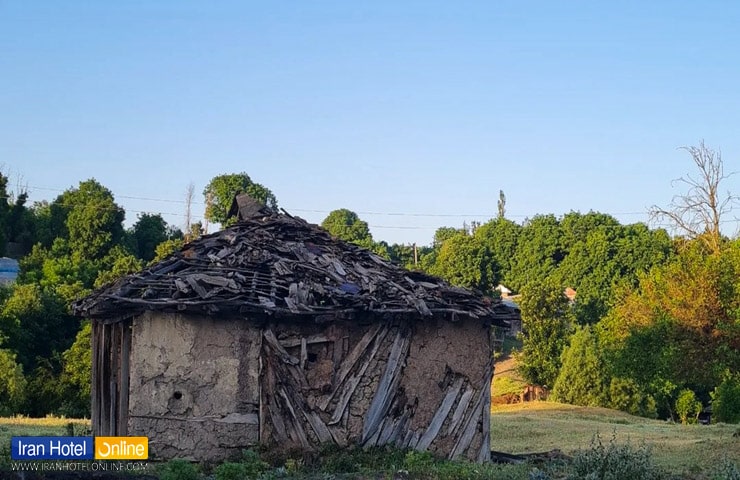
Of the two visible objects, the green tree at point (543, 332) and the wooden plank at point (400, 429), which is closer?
the wooden plank at point (400, 429)

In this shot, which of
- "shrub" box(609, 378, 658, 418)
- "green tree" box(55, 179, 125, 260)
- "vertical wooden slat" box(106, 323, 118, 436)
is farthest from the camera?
"green tree" box(55, 179, 125, 260)

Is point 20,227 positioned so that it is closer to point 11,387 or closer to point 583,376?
point 11,387

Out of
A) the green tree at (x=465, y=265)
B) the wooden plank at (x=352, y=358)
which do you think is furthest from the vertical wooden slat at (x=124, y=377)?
the green tree at (x=465, y=265)

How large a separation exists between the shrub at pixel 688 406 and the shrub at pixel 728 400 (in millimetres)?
6420

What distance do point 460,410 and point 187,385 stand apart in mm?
4137

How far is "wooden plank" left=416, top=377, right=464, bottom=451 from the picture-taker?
12992 millimetres

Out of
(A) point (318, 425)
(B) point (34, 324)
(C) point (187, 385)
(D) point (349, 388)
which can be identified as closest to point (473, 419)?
(D) point (349, 388)

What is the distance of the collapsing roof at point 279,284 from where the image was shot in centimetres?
1188

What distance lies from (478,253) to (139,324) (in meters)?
45.3

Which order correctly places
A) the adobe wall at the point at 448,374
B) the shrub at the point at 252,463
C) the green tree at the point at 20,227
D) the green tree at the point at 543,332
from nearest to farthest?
the shrub at the point at 252,463 < the adobe wall at the point at 448,374 < the green tree at the point at 543,332 < the green tree at the point at 20,227

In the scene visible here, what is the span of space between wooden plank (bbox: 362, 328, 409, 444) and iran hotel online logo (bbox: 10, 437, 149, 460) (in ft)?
10.2

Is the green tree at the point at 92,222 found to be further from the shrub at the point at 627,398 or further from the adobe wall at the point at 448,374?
the adobe wall at the point at 448,374

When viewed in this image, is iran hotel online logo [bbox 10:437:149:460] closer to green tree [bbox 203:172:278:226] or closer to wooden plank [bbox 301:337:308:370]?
wooden plank [bbox 301:337:308:370]

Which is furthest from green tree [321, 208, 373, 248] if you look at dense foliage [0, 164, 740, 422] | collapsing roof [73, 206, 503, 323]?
collapsing roof [73, 206, 503, 323]
